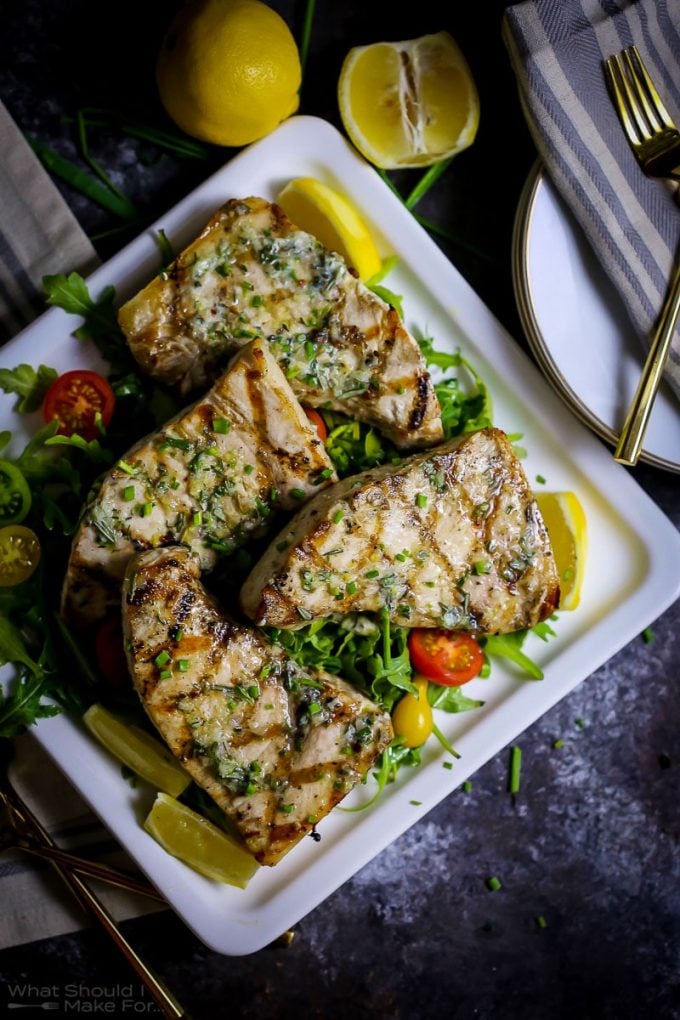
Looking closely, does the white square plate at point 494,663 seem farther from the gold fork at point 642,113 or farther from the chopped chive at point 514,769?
the gold fork at point 642,113

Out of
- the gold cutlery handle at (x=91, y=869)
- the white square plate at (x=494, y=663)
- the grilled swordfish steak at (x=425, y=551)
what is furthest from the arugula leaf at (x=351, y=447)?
the gold cutlery handle at (x=91, y=869)

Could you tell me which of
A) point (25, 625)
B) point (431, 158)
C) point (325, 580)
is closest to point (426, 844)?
point (325, 580)

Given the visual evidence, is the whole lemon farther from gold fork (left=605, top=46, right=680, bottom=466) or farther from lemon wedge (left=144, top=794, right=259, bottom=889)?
lemon wedge (left=144, top=794, right=259, bottom=889)

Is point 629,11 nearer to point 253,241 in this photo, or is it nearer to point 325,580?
point 253,241

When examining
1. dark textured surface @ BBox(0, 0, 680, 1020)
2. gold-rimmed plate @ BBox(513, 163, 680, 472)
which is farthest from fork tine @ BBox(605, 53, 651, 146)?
dark textured surface @ BBox(0, 0, 680, 1020)

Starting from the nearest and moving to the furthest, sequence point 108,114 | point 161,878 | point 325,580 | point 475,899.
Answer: point 325,580 < point 161,878 < point 108,114 < point 475,899

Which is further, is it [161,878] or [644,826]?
[644,826]
